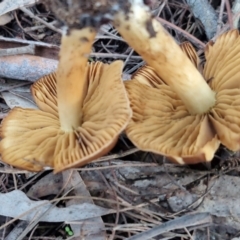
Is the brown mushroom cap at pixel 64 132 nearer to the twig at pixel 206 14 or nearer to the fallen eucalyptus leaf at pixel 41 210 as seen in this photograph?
the fallen eucalyptus leaf at pixel 41 210

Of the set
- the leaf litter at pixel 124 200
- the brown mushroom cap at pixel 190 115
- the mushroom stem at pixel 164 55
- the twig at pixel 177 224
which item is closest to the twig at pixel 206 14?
the brown mushroom cap at pixel 190 115

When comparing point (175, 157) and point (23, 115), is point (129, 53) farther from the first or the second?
point (175, 157)

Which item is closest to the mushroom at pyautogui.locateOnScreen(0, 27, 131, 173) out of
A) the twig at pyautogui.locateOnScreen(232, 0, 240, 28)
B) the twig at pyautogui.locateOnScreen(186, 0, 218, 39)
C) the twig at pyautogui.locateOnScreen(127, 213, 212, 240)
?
the twig at pyautogui.locateOnScreen(127, 213, 212, 240)

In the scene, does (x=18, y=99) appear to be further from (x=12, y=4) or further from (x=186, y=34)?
(x=186, y=34)

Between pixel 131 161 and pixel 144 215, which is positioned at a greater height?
pixel 131 161

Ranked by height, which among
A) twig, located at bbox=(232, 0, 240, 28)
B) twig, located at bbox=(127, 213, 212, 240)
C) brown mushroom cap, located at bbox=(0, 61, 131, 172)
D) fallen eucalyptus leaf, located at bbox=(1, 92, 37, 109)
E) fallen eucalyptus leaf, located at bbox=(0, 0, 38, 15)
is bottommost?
twig, located at bbox=(127, 213, 212, 240)

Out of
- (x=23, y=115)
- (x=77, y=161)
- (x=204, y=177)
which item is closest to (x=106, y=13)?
(x=77, y=161)

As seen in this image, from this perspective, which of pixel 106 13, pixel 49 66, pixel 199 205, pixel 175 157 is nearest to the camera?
pixel 106 13

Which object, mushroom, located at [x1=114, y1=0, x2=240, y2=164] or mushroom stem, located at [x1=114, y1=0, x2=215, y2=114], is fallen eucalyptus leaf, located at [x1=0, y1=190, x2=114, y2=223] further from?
mushroom stem, located at [x1=114, y1=0, x2=215, y2=114]
